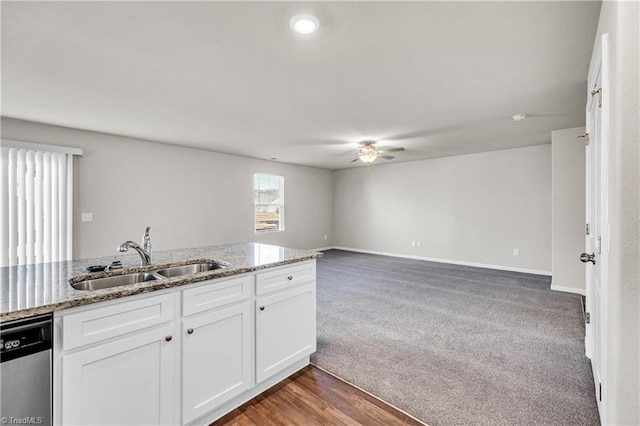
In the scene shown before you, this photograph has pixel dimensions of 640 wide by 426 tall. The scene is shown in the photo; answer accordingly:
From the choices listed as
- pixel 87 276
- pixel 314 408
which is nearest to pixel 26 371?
pixel 87 276

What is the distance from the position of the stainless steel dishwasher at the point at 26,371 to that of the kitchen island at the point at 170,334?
0.12ft

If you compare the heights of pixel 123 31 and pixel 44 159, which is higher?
pixel 123 31

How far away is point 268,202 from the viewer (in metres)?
7.17

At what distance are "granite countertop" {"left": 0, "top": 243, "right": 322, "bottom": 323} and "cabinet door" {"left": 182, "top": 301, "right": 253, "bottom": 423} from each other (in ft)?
0.87

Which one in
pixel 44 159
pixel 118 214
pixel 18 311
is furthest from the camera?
pixel 118 214

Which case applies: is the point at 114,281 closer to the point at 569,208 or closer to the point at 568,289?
the point at 569,208

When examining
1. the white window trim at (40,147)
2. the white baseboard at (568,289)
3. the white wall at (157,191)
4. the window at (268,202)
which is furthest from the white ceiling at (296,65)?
the window at (268,202)

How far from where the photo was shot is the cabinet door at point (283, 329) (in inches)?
78.6

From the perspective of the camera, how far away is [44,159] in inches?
154

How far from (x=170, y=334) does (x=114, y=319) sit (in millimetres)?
292

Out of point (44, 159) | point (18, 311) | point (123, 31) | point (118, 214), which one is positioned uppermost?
point (123, 31)

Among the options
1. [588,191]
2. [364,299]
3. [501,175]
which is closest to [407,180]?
[501,175]

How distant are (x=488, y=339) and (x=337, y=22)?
3054mm

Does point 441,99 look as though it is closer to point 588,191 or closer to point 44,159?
point 588,191
